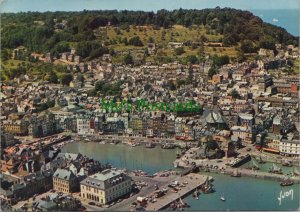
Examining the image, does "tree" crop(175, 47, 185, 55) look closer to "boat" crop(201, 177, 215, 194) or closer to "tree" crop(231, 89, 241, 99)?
"tree" crop(231, 89, 241, 99)

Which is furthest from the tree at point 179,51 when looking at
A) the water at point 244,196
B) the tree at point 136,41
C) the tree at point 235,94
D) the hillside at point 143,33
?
the water at point 244,196

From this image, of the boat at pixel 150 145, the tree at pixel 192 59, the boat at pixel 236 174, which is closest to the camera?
the boat at pixel 236 174

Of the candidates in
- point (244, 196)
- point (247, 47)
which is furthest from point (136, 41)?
point (244, 196)

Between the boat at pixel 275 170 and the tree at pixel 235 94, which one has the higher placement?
the tree at pixel 235 94

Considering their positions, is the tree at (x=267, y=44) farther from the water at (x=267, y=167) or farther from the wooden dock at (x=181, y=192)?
the wooden dock at (x=181, y=192)

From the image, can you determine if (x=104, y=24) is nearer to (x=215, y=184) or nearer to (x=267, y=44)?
(x=267, y=44)

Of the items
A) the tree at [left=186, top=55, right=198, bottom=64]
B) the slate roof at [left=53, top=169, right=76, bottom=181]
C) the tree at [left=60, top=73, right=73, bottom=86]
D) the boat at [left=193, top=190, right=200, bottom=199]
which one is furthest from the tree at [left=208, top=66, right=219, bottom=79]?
the slate roof at [left=53, top=169, right=76, bottom=181]

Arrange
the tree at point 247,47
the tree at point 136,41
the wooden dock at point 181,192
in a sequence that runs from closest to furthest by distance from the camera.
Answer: the wooden dock at point 181,192, the tree at point 247,47, the tree at point 136,41

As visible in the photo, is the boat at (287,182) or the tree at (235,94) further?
A: the tree at (235,94)
